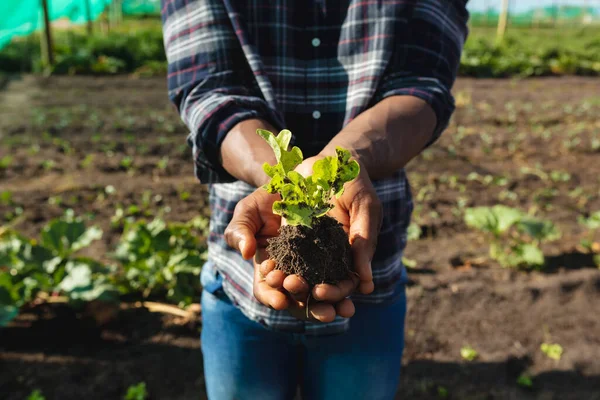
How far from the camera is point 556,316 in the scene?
3553 millimetres

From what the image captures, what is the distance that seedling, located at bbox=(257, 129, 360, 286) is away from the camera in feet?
4.28

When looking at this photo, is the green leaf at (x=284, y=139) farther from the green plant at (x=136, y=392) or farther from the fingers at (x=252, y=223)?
the green plant at (x=136, y=392)

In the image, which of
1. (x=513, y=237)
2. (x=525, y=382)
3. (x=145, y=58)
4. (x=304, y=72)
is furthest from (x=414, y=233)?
(x=145, y=58)

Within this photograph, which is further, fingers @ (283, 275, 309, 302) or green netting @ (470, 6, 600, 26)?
green netting @ (470, 6, 600, 26)

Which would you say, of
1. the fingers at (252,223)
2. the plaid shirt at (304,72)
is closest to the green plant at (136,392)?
Answer: the plaid shirt at (304,72)

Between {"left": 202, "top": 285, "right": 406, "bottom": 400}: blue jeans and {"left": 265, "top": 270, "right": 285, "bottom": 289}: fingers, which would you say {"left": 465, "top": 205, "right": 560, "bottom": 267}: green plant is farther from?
{"left": 265, "top": 270, "right": 285, "bottom": 289}: fingers

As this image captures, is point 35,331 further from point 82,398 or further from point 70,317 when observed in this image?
point 82,398

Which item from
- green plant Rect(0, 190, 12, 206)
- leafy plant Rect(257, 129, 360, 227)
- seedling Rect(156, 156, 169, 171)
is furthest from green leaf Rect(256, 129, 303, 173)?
seedling Rect(156, 156, 169, 171)

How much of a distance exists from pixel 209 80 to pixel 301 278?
2.42ft

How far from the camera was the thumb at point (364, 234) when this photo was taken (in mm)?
1295

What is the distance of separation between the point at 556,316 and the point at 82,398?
292cm

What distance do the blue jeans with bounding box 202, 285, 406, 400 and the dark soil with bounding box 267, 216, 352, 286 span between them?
1.29 ft

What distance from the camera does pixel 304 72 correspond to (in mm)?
1722

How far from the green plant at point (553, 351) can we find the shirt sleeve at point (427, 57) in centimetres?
213
